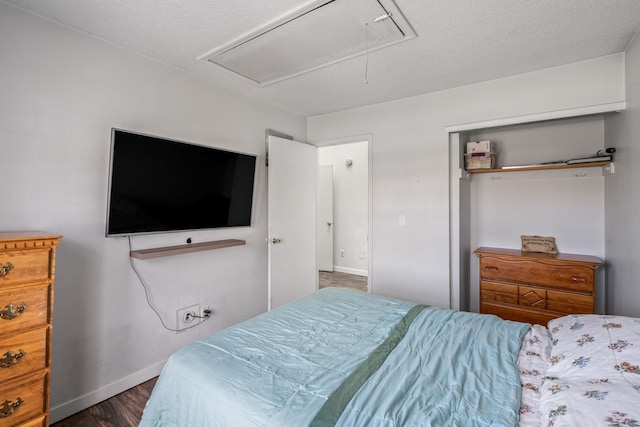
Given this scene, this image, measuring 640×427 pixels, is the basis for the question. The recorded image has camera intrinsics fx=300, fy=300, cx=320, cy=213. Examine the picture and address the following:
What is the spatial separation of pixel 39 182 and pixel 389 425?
2.23 meters

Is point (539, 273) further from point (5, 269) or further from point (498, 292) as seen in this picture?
point (5, 269)

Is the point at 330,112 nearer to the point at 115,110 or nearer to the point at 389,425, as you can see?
the point at 115,110

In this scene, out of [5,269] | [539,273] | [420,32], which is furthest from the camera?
[539,273]

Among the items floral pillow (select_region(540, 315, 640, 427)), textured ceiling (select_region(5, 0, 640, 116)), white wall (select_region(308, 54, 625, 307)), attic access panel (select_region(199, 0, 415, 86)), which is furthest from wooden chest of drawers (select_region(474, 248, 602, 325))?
attic access panel (select_region(199, 0, 415, 86))

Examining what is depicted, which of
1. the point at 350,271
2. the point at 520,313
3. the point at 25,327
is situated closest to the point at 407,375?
the point at 25,327

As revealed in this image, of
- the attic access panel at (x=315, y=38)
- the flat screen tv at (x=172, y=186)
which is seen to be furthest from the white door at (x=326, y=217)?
the attic access panel at (x=315, y=38)

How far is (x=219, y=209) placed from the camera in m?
2.72

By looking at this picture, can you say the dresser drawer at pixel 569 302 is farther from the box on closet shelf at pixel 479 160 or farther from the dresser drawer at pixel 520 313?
the box on closet shelf at pixel 479 160

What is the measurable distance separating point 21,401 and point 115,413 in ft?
2.25

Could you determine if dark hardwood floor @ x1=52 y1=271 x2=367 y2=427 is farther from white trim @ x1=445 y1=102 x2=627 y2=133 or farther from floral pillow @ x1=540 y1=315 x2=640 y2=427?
white trim @ x1=445 y1=102 x2=627 y2=133

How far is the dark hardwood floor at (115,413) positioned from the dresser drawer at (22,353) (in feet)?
2.20

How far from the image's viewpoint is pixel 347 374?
46.5 inches

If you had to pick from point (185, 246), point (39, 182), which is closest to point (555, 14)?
point (185, 246)

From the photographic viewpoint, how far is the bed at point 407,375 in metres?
0.94
